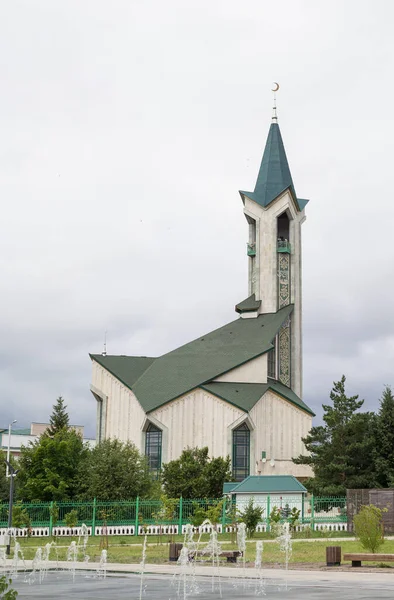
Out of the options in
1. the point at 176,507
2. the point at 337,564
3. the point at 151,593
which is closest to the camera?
the point at 151,593

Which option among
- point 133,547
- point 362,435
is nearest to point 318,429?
point 362,435

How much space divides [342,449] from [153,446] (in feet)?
54.7

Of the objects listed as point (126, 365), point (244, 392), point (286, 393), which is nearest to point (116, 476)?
point (244, 392)

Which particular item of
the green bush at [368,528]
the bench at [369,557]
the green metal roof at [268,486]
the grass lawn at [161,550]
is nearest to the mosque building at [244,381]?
the green metal roof at [268,486]

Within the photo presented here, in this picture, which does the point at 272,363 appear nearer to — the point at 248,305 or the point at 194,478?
the point at 248,305

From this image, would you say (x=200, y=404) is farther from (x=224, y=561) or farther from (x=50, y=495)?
(x=224, y=561)

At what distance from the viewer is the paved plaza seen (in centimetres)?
1566

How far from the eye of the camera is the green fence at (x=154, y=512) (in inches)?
1590

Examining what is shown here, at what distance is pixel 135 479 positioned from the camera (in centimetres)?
4906

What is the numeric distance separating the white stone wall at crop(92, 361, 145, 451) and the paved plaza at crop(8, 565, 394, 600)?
43.1m

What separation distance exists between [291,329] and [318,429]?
19861 mm

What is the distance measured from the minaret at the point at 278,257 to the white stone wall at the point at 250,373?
383 centimetres

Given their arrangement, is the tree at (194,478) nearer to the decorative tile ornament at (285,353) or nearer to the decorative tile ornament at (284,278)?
the decorative tile ornament at (285,353)

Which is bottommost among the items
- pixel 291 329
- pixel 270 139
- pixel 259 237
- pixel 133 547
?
pixel 133 547
